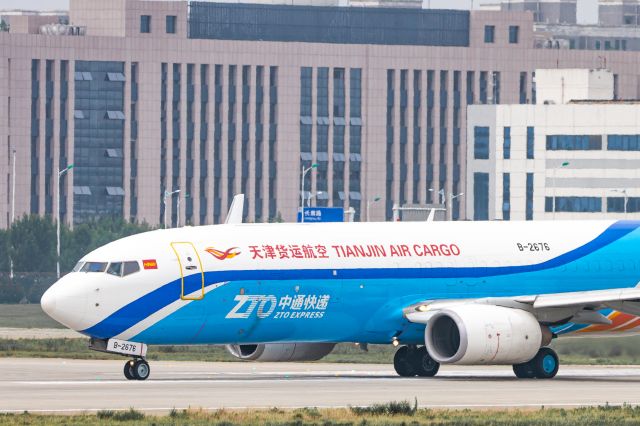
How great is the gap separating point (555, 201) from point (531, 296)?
117482mm

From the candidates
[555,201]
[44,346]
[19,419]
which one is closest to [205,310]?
[19,419]

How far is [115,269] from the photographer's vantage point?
49719 millimetres

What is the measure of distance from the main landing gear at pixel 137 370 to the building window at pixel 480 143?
414 ft

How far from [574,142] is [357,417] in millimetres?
131633

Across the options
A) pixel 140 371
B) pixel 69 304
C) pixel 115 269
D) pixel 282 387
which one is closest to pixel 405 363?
pixel 282 387

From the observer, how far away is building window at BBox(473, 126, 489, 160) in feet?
574

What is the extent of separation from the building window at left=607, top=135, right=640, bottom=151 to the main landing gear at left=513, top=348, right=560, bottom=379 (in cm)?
11543

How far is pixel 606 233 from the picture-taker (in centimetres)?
5650

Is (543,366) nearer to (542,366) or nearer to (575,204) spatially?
(542,366)

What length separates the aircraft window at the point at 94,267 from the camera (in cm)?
4981

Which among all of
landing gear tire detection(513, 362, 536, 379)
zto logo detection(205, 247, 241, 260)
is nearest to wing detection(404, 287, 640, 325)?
landing gear tire detection(513, 362, 536, 379)

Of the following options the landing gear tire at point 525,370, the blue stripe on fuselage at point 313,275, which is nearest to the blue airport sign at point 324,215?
the blue stripe on fuselage at point 313,275

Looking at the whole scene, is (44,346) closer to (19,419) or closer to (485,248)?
(485,248)

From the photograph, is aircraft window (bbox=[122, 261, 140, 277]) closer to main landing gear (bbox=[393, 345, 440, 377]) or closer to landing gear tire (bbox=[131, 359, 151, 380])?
landing gear tire (bbox=[131, 359, 151, 380])
